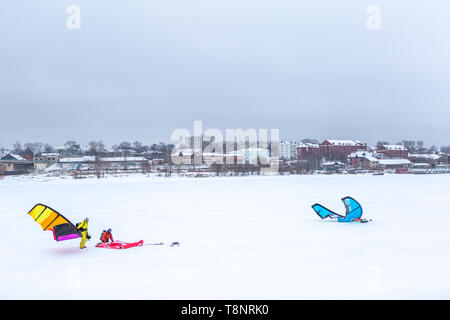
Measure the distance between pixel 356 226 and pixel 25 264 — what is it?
22.6 ft

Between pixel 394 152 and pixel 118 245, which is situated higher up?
pixel 394 152

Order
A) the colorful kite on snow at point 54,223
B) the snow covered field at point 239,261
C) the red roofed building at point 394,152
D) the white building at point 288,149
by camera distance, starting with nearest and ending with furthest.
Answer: the snow covered field at point 239,261 → the colorful kite on snow at point 54,223 → the red roofed building at point 394,152 → the white building at point 288,149

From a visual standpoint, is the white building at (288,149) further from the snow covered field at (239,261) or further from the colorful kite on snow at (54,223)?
the colorful kite on snow at (54,223)

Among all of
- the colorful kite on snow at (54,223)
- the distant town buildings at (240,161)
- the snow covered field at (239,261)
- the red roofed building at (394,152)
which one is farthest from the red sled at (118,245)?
the red roofed building at (394,152)

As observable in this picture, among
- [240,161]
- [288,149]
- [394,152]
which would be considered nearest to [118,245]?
[240,161]

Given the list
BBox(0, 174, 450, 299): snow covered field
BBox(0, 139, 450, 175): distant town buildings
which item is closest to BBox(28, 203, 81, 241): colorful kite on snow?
BBox(0, 174, 450, 299): snow covered field

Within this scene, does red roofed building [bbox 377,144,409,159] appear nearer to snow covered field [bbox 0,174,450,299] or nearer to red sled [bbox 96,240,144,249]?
snow covered field [bbox 0,174,450,299]

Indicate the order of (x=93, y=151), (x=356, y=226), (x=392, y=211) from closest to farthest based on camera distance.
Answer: (x=356, y=226)
(x=392, y=211)
(x=93, y=151)

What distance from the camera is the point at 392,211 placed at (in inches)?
480

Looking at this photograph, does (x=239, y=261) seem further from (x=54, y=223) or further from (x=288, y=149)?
(x=288, y=149)

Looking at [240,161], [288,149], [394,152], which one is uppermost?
[288,149]
